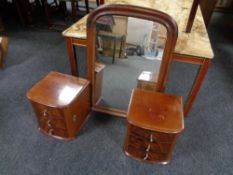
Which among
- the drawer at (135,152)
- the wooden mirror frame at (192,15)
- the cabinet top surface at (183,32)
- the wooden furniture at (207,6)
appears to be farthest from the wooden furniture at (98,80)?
the wooden furniture at (207,6)

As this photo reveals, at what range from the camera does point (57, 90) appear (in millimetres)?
1278

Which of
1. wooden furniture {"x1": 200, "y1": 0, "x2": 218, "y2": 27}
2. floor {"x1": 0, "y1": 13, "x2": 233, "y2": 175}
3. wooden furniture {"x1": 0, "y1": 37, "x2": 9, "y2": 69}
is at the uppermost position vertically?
wooden furniture {"x1": 200, "y1": 0, "x2": 218, "y2": 27}

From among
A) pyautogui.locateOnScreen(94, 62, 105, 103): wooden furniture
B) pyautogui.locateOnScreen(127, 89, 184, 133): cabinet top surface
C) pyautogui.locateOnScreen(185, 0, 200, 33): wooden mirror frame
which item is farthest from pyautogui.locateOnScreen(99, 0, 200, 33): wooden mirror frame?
→ pyautogui.locateOnScreen(94, 62, 105, 103): wooden furniture

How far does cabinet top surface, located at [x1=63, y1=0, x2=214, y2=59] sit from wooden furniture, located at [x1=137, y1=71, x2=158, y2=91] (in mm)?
272

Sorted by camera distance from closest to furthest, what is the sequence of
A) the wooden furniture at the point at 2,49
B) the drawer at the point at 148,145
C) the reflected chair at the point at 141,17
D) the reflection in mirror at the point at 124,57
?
the reflected chair at the point at 141,17 < the drawer at the point at 148,145 < the reflection in mirror at the point at 124,57 < the wooden furniture at the point at 2,49

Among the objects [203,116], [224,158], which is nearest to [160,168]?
[224,158]

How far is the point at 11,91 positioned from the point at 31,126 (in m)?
0.52

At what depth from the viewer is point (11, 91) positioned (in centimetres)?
180

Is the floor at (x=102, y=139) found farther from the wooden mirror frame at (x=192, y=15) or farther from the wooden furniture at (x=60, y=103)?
the wooden mirror frame at (x=192, y=15)

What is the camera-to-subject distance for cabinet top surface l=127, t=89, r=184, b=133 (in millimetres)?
1073

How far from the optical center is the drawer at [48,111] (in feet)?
3.95

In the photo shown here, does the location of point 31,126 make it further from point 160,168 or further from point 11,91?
point 160,168

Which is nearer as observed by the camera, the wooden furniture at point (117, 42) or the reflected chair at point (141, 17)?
the reflected chair at point (141, 17)

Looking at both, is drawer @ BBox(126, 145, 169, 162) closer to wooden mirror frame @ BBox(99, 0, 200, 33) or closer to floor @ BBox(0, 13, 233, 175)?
floor @ BBox(0, 13, 233, 175)
